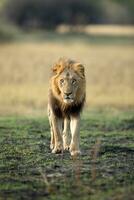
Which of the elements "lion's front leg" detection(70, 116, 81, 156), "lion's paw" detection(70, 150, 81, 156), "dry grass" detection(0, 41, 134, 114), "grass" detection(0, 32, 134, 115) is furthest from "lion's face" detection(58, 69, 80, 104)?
"dry grass" detection(0, 41, 134, 114)

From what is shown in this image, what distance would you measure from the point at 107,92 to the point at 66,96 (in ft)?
40.2

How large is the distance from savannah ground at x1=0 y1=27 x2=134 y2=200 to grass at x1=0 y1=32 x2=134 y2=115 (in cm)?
3

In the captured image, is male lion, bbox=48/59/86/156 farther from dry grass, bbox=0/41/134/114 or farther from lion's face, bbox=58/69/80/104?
dry grass, bbox=0/41/134/114

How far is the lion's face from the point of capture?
27.2 ft

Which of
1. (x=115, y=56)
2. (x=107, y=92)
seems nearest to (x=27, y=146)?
(x=107, y=92)

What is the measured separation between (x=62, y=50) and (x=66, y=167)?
2519 cm

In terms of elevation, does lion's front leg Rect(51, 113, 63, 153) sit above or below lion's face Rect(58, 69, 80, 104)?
below

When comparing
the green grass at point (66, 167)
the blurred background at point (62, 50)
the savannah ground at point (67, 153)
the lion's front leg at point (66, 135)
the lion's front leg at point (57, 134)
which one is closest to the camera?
the green grass at point (66, 167)

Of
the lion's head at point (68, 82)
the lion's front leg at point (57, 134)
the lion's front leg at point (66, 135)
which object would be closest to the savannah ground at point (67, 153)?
the lion's front leg at point (57, 134)

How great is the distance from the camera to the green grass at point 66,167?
6.57 meters

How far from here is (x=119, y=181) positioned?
7.02 m

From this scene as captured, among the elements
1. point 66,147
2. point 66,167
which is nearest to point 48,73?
point 66,147

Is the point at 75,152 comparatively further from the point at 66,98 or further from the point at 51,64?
the point at 51,64

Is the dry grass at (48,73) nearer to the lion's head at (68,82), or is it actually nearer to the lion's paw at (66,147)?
the lion's paw at (66,147)
